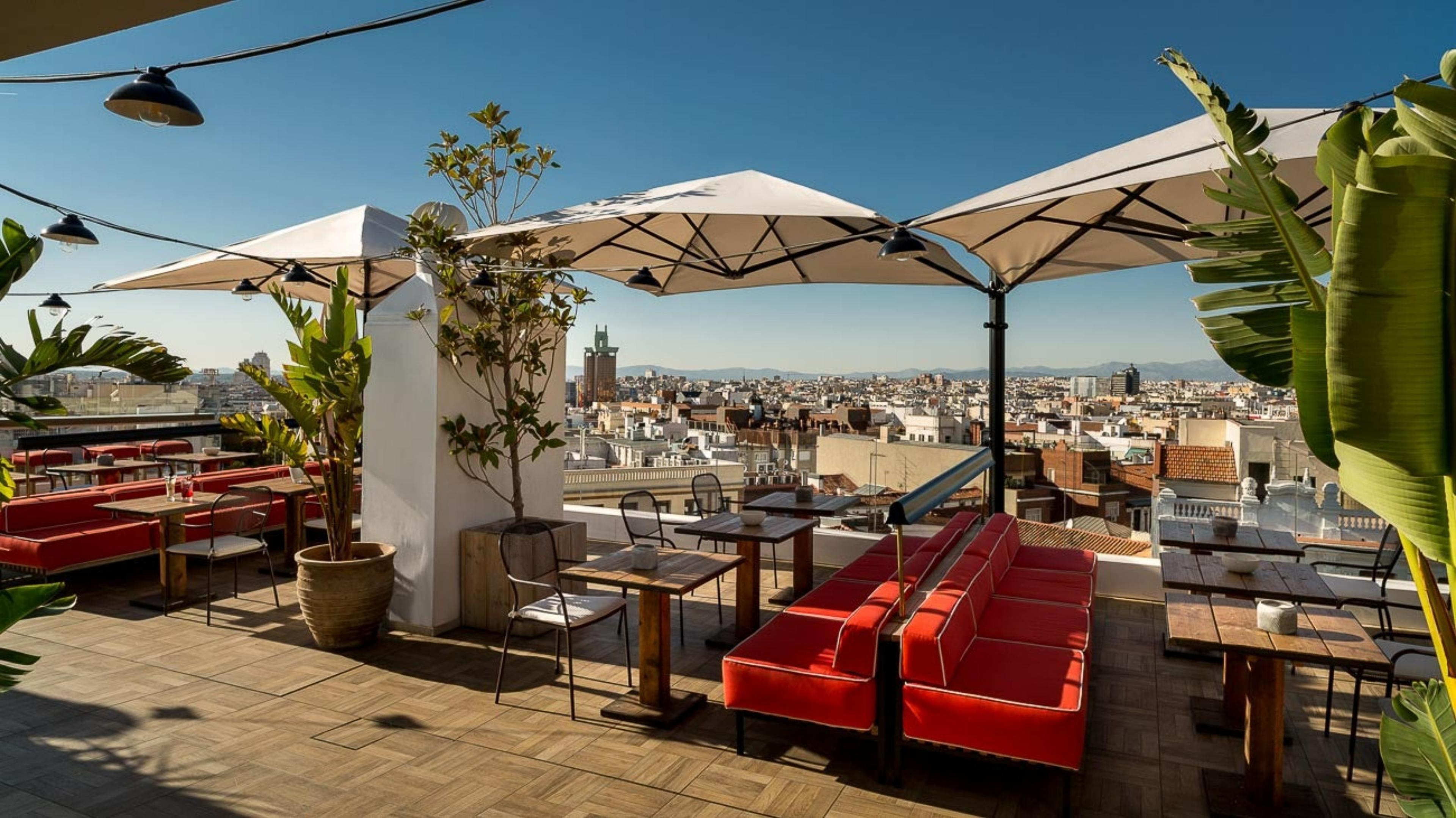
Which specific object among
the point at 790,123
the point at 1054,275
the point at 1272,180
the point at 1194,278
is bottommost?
the point at 1194,278

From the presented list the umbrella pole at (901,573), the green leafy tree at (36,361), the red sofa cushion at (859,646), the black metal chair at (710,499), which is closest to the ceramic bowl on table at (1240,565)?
the umbrella pole at (901,573)

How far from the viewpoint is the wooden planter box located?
5117 mm

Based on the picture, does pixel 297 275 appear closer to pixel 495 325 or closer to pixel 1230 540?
pixel 495 325

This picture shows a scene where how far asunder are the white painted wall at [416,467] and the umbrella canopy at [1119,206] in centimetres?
331

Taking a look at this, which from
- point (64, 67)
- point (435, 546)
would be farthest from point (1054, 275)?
point (64, 67)

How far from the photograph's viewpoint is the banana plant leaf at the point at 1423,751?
132cm

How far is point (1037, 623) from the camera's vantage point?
402cm

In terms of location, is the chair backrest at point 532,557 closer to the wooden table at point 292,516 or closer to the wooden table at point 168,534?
the wooden table at point 168,534

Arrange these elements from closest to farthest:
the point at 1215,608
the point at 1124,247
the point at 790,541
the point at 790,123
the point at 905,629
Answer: the point at 905,629, the point at 1215,608, the point at 1124,247, the point at 790,541, the point at 790,123

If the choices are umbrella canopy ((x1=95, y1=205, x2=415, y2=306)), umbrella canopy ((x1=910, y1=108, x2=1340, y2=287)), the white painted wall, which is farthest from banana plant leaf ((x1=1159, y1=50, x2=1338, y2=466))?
umbrella canopy ((x1=95, y1=205, x2=415, y2=306))

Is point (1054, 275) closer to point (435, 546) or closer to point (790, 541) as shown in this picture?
point (790, 541)

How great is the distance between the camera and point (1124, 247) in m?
6.12

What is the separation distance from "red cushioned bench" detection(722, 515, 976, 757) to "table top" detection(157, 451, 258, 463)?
7490 mm

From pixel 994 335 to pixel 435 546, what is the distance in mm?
4945
